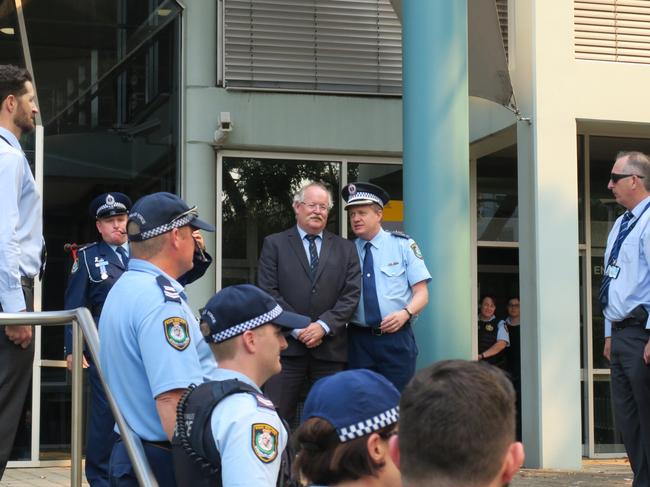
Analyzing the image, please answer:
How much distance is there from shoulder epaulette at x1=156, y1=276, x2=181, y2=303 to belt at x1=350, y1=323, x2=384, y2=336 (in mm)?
3781

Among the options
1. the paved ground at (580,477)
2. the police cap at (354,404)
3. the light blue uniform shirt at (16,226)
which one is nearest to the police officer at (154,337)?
the light blue uniform shirt at (16,226)

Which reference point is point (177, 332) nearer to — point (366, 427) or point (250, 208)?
point (366, 427)

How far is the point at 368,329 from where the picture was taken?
8000 mm

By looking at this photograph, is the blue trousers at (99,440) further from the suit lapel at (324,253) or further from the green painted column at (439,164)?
the green painted column at (439,164)

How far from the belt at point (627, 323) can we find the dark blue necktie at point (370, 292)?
1.61 meters

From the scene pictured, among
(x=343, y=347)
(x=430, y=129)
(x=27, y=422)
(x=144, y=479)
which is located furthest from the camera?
(x=27, y=422)

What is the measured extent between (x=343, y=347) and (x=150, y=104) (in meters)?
4.96

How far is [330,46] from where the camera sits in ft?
40.5

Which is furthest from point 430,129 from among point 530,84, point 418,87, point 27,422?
point 27,422

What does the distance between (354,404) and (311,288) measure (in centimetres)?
492

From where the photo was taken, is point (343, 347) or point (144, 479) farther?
point (343, 347)

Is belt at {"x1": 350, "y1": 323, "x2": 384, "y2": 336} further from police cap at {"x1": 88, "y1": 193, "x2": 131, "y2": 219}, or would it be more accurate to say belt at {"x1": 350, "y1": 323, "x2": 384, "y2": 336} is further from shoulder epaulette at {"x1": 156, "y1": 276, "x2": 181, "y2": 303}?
shoulder epaulette at {"x1": 156, "y1": 276, "x2": 181, "y2": 303}

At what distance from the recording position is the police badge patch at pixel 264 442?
11.1 ft

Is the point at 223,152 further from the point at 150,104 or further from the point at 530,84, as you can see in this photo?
the point at 530,84
